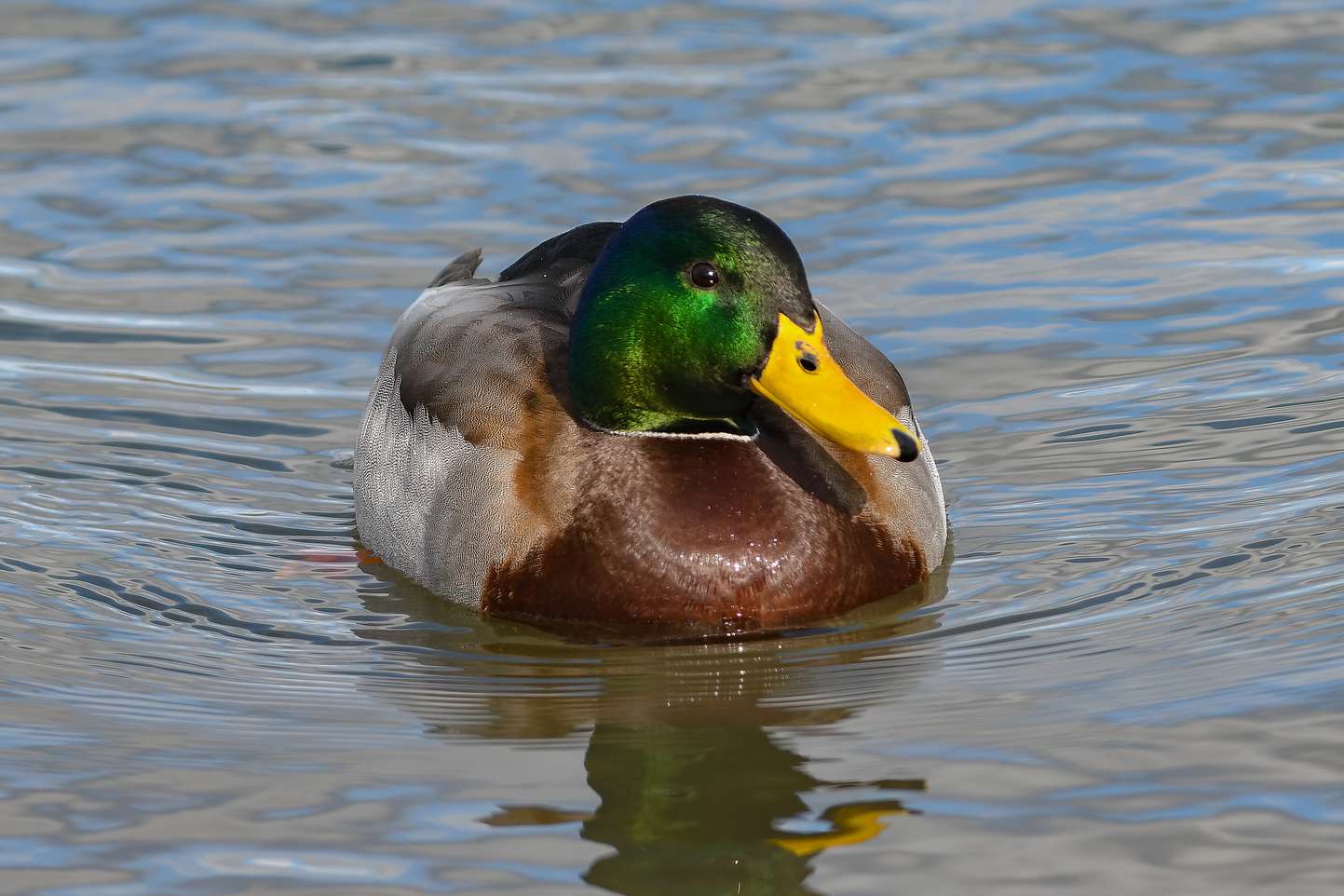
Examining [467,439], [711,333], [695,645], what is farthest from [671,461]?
[467,439]

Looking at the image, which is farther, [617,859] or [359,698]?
[359,698]

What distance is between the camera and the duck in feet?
20.5

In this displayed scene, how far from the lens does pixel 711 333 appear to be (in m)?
6.30

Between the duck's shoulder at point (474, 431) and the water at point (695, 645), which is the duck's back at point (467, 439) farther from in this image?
the water at point (695, 645)

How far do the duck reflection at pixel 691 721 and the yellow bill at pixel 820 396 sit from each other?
61 cm

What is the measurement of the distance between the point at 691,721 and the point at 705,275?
1.28 metres

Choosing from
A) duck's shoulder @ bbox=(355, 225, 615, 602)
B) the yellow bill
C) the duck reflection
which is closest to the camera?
the duck reflection

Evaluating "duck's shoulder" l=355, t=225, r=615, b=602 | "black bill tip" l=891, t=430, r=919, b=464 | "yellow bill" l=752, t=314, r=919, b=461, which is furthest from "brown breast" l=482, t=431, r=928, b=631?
"black bill tip" l=891, t=430, r=919, b=464

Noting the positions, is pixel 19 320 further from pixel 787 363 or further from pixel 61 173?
pixel 787 363

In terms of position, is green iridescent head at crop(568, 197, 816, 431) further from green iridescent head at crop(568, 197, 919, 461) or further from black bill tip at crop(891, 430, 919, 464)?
black bill tip at crop(891, 430, 919, 464)

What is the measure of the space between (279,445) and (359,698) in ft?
8.44

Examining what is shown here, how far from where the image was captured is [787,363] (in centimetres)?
622

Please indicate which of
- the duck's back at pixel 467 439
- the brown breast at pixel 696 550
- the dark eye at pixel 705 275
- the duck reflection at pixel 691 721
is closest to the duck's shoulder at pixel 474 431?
the duck's back at pixel 467 439

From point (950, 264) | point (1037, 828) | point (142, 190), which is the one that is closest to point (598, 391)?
point (1037, 828)
